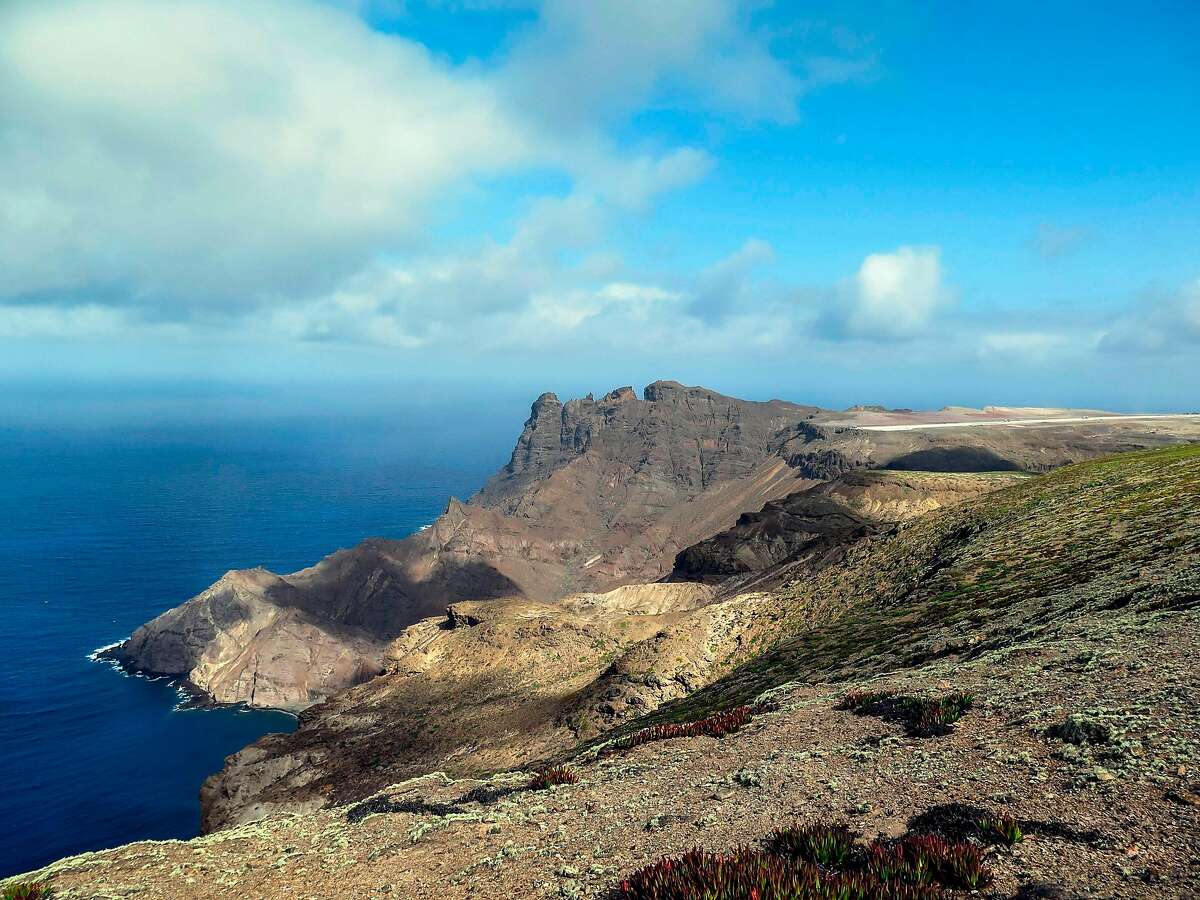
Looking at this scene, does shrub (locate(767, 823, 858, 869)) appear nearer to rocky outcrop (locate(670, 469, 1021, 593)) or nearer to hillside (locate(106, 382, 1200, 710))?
rocky outcrop (locate(670, 469, 1021, 593))

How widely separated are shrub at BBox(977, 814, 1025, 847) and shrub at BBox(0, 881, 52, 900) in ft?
56.0

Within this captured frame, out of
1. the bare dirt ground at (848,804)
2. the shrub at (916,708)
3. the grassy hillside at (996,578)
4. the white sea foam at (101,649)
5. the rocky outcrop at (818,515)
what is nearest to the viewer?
the bare dirt ground at (848,804)

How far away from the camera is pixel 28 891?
507 inches

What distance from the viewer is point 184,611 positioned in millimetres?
145500

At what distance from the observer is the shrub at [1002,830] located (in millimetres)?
9375

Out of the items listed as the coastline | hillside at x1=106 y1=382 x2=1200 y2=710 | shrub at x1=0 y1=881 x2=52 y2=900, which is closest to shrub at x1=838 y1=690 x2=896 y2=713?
shrub at x1=0 y1=881 x2=52 y2=900

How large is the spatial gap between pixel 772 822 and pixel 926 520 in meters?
38.7

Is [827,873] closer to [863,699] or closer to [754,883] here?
[754,883]

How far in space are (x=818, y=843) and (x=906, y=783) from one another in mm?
3157

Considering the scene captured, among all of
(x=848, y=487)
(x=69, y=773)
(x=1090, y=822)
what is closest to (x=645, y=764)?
(x=1090, y=822)

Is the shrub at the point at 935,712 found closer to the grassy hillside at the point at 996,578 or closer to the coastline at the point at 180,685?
the grassy hillside at the point at 996,578

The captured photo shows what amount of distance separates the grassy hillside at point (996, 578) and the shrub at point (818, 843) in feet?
38.1

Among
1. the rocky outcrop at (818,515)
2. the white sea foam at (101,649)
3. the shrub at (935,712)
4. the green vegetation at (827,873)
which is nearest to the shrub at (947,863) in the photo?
the green vegetation at (827,873)

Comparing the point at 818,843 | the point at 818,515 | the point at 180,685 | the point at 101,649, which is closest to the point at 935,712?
the point at 818,843
